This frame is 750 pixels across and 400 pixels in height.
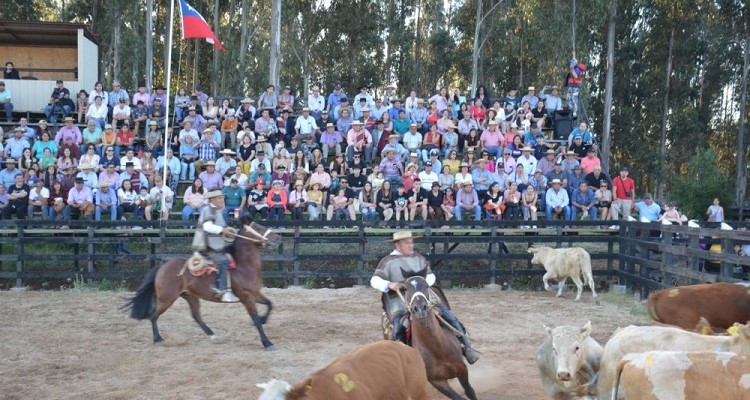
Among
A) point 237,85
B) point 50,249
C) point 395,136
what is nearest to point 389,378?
point 395,136

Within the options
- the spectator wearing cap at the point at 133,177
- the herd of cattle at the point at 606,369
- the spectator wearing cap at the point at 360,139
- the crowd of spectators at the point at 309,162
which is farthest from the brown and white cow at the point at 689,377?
the spectator wearing cap at the point at 360,139

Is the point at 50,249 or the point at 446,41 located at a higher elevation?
the point at 446,41

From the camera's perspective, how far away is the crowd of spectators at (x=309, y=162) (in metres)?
16.6

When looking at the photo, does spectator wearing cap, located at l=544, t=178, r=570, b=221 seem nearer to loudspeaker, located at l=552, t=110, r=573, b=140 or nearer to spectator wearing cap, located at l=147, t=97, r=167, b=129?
loudspeaker, located at l=552, t=110, r=573, b=140

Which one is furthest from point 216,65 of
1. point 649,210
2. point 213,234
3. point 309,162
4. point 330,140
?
point 213,234

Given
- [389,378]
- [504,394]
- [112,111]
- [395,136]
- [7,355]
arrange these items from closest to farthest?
[389,378], [504,394], [7,355], [395,136], [112,111]

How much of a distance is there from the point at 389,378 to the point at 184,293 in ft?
18.8

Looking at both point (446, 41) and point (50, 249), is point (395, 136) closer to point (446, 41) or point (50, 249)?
point (50, 249)

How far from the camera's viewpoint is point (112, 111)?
65.3 ft

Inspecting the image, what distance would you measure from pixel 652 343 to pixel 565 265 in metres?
8.63

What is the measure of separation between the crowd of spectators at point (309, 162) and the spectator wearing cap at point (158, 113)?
3cm

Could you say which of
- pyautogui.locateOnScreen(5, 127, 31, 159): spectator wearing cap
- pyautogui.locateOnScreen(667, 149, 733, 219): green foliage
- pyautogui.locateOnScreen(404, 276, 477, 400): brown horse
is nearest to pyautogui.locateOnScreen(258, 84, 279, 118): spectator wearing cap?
pyautogui.locateOnScreen(5, 127, 31, 159): spectator wearing cap

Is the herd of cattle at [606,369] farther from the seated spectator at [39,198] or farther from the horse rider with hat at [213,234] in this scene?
the seated spectator at [39,198]

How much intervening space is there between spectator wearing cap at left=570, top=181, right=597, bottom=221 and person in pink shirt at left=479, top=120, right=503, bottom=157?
2.43 meters
